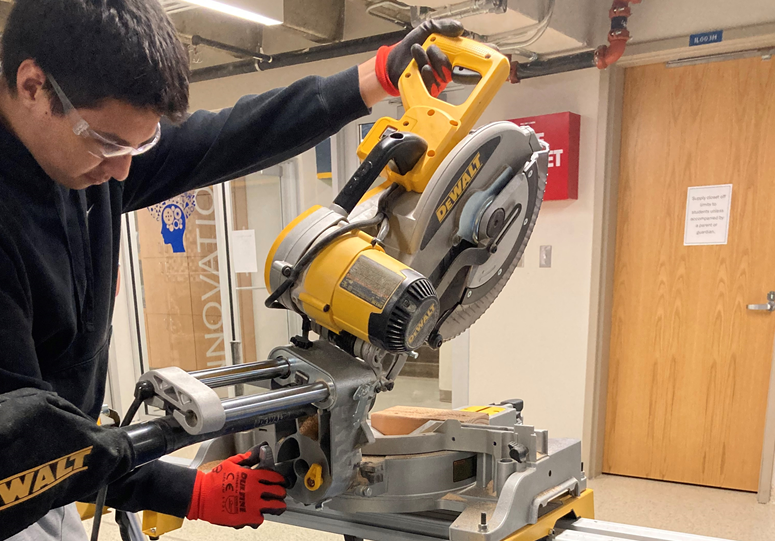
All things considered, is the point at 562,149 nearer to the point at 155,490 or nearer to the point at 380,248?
the point at 380,248

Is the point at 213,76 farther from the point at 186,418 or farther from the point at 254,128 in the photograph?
the point at 186,418

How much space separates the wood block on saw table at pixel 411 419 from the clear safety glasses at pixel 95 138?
0.69m

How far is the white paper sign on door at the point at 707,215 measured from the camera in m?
2.79

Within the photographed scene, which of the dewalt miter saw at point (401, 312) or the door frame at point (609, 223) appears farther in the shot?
the door frame at point (609, 223)

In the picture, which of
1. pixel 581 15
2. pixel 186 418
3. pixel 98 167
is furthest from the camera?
pixel 581 15

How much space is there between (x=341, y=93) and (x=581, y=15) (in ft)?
6.61

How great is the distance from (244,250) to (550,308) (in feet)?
6.42

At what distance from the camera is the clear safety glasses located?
2.23ft

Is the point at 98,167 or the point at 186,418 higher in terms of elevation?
the point at 98,167

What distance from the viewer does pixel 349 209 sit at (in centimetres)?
99

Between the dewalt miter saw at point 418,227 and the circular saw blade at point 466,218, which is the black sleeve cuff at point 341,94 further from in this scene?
the circular saw blade at point 466,218

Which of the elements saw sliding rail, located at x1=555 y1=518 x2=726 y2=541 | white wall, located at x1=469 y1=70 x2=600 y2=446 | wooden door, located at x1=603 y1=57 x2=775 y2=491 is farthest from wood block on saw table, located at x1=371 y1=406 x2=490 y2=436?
wooden door, located at x1=603 y1=57 x2=775 y2=491

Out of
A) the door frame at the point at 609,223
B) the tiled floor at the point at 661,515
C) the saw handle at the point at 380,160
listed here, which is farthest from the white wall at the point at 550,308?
the saw handle at the point at 380,160

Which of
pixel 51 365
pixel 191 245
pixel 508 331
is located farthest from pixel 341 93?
pixel 191 245
